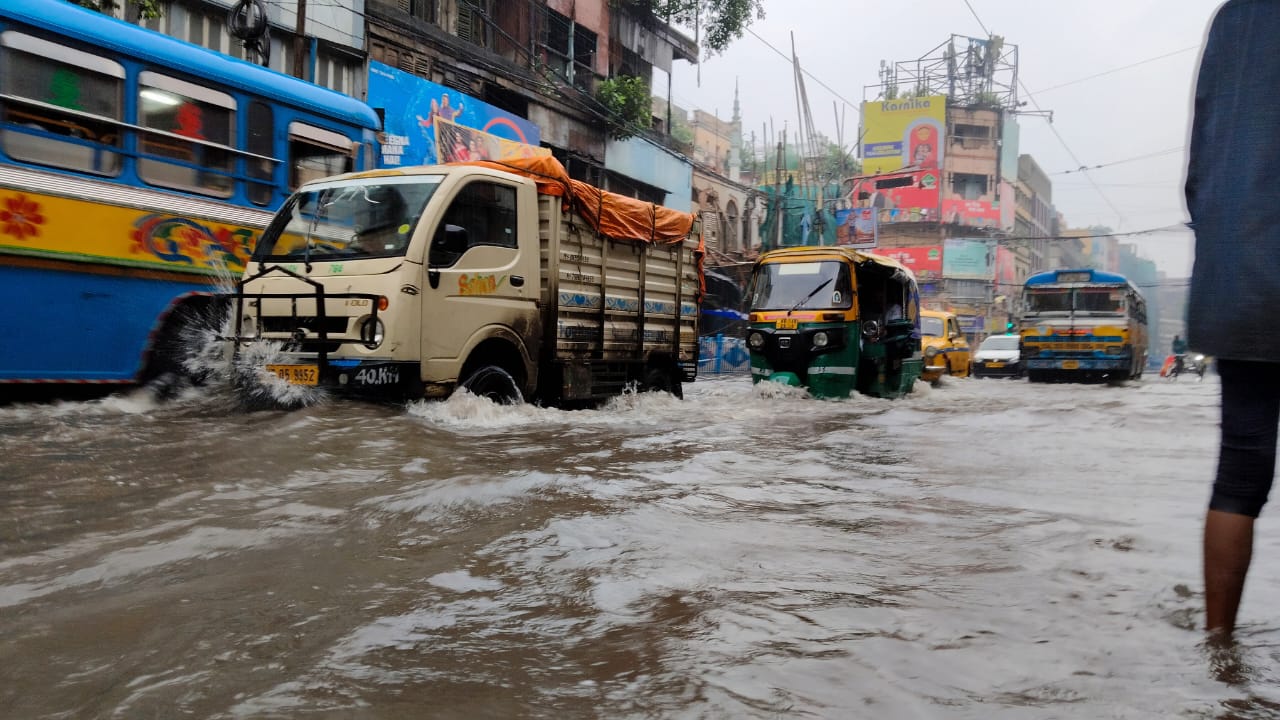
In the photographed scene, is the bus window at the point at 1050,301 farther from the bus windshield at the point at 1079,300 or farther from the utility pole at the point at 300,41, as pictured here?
the utility pole at the point at 300,41

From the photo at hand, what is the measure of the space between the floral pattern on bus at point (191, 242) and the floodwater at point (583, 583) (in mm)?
1755

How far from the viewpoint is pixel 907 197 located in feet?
189

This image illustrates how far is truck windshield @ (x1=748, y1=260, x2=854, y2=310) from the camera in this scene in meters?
12.5

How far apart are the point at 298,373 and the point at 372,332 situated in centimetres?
62

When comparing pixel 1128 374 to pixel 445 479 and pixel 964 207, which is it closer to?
pixel 445 479

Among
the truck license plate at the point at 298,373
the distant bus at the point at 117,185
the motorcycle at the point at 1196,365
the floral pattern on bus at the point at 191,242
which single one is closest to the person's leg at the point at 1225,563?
the truck license plate at the point at 298,373

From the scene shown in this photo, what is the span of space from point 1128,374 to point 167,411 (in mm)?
21239

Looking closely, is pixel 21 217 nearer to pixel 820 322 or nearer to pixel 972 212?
pixel 820 322

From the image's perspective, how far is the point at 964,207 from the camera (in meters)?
58.3

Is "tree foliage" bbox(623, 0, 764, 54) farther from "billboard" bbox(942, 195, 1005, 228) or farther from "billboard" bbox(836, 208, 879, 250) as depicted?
"billboard" bbox(942, 195, 1005, 228)

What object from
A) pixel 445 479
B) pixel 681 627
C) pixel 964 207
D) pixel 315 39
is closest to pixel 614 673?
pixel 681 627

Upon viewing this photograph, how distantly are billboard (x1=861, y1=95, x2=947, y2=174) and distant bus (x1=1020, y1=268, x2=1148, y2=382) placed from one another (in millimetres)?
37152

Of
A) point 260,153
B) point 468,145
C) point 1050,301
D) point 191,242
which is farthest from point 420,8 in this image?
point 1050,301

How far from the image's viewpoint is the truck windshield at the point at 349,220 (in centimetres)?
712
